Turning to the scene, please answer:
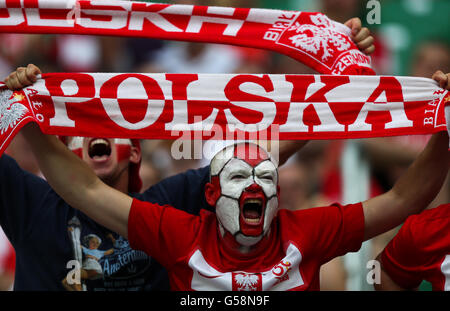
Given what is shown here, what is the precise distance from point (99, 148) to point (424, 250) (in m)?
1.52

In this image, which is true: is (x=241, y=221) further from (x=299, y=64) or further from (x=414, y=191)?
(x=299, y=64)

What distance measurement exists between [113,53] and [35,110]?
11.1 ft

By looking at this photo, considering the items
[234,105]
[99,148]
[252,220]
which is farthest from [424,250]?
[99,148]

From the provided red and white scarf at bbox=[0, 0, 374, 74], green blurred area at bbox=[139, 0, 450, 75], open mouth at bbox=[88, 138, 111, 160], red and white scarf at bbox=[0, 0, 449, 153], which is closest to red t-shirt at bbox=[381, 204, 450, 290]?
red and white scarf at bbox=[0, 0, 449, 153]

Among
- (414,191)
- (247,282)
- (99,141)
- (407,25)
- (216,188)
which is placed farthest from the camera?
(407,25)

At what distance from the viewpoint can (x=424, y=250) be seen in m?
2.84

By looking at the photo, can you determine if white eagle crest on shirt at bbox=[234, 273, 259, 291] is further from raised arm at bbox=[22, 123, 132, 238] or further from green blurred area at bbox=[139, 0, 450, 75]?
green blurred area at bbox=[139, 0, 450, 75]

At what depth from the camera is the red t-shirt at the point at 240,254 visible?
9.00 ft

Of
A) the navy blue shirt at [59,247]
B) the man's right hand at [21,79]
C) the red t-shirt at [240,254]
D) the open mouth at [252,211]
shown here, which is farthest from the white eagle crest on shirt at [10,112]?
the open mouth at [252,211]

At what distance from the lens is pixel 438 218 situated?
2.90 metres

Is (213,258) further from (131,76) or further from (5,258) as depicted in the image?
(5,258)

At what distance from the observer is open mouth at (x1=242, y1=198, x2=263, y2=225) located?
109 inches

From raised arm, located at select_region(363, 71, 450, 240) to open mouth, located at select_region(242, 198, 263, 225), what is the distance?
45 cm

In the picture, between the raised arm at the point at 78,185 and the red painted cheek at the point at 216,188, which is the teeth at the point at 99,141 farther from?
the red painted cheek at the point at 216,188
